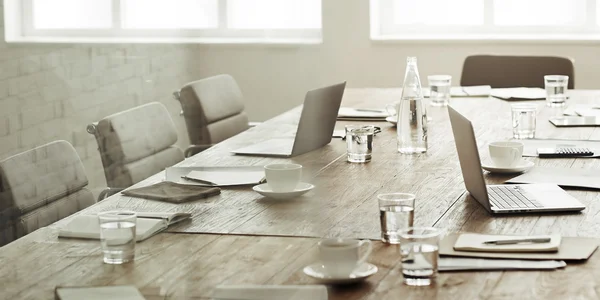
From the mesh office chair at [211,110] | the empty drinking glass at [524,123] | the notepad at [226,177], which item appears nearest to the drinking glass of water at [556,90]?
the empty drinking glass at [524,123]

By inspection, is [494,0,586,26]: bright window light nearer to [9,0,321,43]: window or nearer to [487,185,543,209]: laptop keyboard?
[9,0,321,43]: window

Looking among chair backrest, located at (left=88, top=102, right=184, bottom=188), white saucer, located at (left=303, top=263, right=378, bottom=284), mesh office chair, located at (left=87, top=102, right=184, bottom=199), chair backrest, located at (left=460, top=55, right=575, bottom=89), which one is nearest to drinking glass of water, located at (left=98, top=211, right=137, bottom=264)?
white saucer, located at (left=303, top=263, right=378, bottom=284)

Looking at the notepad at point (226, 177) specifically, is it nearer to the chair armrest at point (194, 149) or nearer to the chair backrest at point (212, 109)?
the chair armrest at point (194, 149)

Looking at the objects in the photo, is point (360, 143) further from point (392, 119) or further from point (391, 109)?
point (391, 109)

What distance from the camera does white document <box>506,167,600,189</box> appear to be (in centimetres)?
211

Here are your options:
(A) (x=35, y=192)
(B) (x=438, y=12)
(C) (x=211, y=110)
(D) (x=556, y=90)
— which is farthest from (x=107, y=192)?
(B) (x=438, y=12)

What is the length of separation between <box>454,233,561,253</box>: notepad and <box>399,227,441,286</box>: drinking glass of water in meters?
0.14

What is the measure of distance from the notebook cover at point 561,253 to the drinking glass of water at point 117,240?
1.72 ft

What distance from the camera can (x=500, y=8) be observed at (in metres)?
5.67

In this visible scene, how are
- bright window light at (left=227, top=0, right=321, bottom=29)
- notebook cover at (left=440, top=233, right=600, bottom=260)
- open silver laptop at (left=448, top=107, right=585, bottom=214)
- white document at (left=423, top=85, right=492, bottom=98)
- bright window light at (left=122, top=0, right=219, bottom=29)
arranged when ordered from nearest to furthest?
notebook cover at (left=440, top=233, right=600, bottom=260) → open silver laptop at (left=448, top=107, right=585, bottom=214) → bright window light at (left=122, top=0, right=219, bottom=29) → white document at (left=423, top=85, right=492, bottom=98) → bright window light at (left=227, top=0, right=321, bottom=29)

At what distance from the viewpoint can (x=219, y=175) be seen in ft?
7.62

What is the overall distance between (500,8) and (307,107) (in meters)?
3.32

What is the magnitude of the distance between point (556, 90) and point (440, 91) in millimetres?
440

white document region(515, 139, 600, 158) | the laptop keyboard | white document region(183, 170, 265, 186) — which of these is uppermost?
white document region(515, 139, 600, 158)
